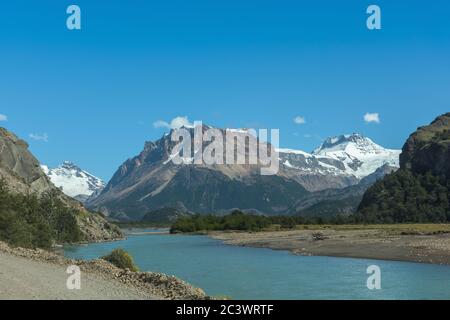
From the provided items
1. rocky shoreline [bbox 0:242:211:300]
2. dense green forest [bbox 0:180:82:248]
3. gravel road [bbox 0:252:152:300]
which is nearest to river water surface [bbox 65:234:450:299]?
rocky shoreline [bbox 0:242:211:300]

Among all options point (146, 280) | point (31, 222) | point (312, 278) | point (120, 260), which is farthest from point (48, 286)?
point (31, 222)

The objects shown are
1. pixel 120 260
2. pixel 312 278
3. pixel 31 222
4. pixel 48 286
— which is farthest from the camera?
pixel 31 222

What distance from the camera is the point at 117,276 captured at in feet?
149

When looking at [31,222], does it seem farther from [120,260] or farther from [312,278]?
[312,278]

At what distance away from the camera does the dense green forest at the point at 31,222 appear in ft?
248

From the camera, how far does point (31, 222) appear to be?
99.6m

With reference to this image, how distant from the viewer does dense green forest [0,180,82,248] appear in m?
75.6

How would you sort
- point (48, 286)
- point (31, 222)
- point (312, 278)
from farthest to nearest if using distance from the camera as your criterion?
point (31, 222), point (312, 278), point (48, 286)

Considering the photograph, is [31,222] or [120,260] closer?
[120,260]

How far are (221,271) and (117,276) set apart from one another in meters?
26.2

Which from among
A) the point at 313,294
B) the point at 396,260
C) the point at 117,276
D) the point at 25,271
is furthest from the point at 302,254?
the point at 25,271

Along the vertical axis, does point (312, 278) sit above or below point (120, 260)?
below

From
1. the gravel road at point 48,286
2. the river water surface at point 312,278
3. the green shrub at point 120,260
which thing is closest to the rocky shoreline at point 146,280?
the gravel road at point 48,286
